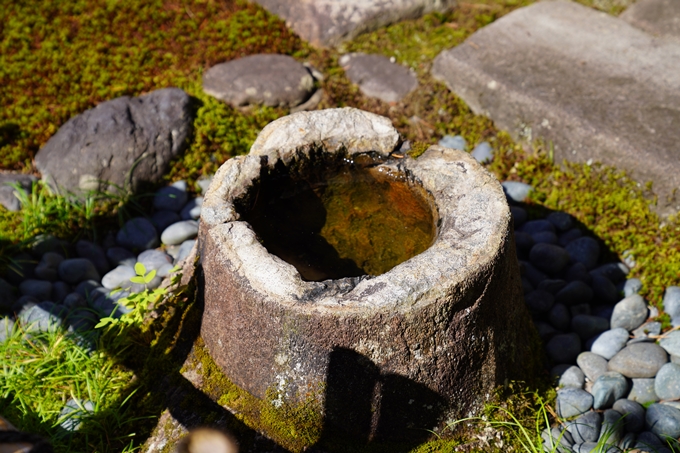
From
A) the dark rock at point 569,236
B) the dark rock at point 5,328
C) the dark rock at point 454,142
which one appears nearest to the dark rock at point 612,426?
the dark rock at point 569,236

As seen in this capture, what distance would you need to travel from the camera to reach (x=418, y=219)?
10.8 ft

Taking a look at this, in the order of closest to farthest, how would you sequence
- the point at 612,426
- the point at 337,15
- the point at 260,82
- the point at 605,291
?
the point at 612,426
the point at 605,291
the point at 260,82
the point at 337,15

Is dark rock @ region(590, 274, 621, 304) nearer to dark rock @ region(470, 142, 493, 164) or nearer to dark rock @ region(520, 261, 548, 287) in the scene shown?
dark rock @ region(520, 261, 548, 287)

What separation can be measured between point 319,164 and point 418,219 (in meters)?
0.68

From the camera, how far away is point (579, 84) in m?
5.01

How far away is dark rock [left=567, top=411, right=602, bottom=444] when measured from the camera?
10.6ft

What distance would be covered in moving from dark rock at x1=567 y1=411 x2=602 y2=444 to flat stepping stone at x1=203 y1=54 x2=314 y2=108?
11.4 ft

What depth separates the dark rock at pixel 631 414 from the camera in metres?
3.29

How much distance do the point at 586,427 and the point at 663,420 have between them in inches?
16.0

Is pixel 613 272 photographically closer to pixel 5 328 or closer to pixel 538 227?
pixel 538 227

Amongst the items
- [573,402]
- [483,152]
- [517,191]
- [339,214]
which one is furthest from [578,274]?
[339,214]

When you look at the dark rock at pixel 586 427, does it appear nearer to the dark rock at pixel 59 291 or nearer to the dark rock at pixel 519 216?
the dark rock at pixel 519 216

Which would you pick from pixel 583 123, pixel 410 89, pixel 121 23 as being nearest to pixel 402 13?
pixel 410 89

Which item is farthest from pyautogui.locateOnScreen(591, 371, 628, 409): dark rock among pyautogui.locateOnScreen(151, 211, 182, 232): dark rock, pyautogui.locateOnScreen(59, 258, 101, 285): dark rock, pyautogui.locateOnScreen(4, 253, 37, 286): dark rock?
pyautogui.locateOnScreen(4, 253, 37, 286): dark rock
